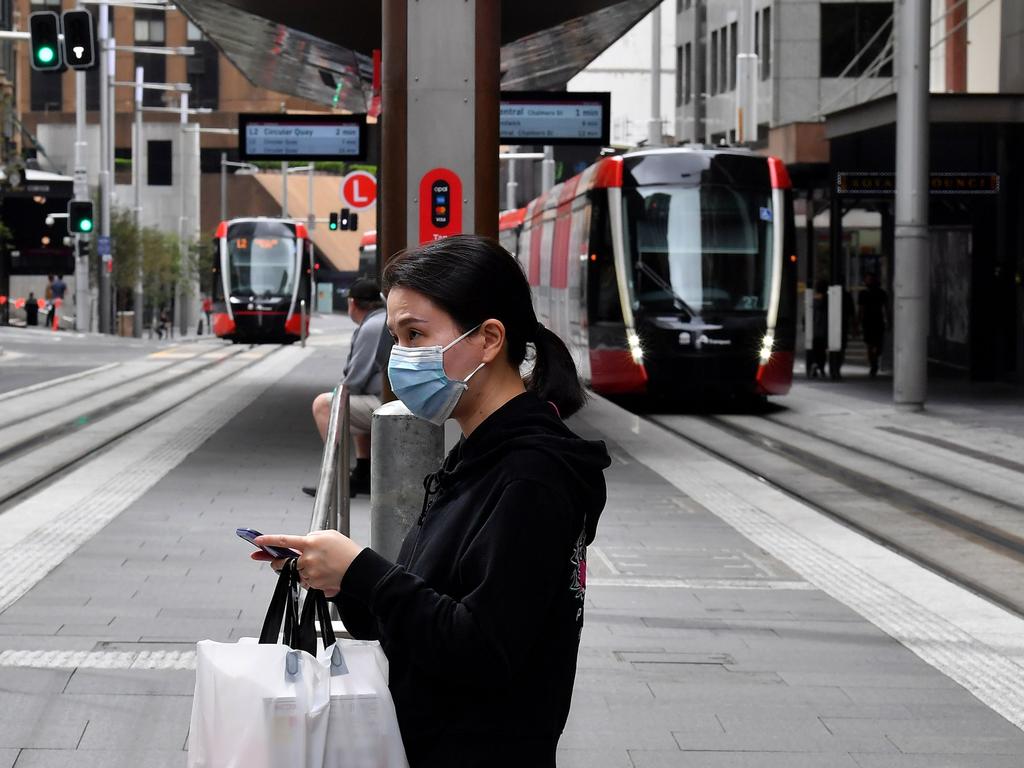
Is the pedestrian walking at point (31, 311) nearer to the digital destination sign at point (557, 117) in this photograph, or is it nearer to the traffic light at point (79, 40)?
the traffic light at point (79, 40)

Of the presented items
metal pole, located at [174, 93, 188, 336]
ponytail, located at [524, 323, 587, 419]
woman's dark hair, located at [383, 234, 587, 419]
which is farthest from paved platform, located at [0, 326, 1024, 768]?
metal pole, located at [174, 93, 188, 336]

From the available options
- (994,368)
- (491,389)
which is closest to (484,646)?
(491,389)

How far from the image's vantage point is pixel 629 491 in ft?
42.1

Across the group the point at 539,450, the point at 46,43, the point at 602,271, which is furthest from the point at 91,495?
the point at 46,43

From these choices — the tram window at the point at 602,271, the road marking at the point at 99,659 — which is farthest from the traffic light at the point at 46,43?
the road marking at the point at 99,659

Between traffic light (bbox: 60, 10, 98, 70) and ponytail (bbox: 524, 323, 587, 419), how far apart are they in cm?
2024

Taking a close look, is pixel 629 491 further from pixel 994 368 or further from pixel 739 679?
pixel 994 368

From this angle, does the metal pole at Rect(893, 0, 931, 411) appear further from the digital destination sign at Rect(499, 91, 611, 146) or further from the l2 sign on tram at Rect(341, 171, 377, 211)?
the l2 sign on tram at Rect(341, 171, 377, 211)

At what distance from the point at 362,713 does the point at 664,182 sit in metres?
19.3

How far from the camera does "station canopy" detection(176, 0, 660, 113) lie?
15.9 meters

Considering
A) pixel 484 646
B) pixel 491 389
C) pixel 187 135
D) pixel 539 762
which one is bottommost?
pixel 539 762

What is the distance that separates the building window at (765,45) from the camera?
5634 centimetres

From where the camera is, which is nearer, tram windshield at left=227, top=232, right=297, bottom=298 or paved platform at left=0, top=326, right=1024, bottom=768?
paved platform at left=0, top=326, right=1024, bottom=768

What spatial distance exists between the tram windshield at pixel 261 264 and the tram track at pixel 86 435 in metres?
17.1
